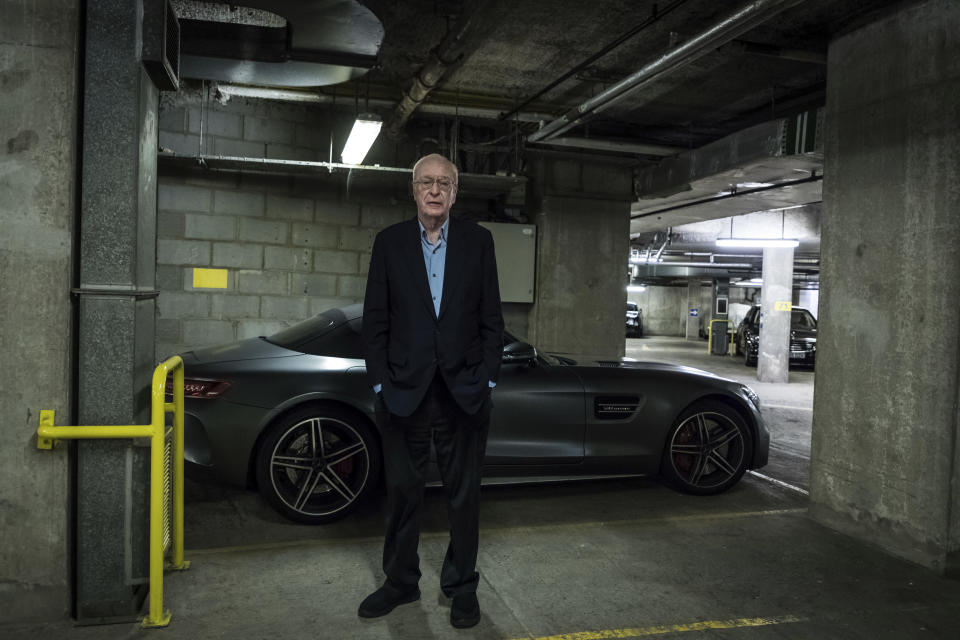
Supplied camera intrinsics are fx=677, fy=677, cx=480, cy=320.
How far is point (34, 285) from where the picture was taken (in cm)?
254

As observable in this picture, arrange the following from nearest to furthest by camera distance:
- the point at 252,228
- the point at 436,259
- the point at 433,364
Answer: the point at 433,364 → the point at 436,259 → the point at 252,228

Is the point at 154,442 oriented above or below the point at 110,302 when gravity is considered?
below

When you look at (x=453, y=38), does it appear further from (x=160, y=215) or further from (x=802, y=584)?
(x=160, y=215)

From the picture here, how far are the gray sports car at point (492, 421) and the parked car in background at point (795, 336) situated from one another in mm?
11348

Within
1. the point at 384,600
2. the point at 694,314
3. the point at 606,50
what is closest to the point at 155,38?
the point at 384,600

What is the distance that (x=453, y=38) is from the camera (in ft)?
14.7

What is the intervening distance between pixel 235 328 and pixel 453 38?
4.39 meters

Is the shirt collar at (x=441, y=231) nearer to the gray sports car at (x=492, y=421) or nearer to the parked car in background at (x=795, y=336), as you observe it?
the gray sports car at (x=492, y=421)

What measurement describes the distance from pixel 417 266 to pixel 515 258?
227 inches

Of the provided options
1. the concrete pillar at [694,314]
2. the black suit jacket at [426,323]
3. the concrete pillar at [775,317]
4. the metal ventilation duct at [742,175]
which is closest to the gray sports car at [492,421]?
the black suit jacket at [426,323]

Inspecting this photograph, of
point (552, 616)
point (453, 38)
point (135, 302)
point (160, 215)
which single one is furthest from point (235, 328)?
point (552, 616)

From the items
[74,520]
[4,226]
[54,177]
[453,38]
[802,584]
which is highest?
[453,38]

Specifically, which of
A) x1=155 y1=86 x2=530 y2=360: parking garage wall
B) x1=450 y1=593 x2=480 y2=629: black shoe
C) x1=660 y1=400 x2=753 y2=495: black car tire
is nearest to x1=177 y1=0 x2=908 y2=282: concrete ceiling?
x1=155 y1=86 x2=530 y2=360: parking garage wall

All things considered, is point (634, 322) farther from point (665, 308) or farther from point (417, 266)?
point (417, 266)
